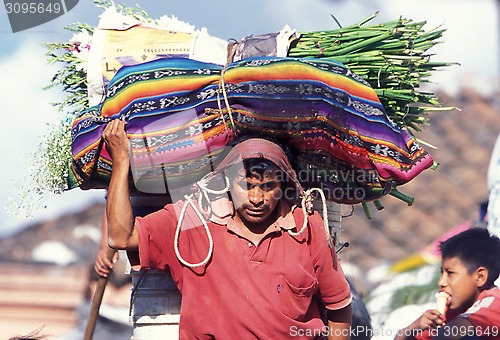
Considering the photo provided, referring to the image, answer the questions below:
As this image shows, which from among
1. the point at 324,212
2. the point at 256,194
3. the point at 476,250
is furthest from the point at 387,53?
the point at 476,250

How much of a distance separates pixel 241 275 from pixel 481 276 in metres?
1.43

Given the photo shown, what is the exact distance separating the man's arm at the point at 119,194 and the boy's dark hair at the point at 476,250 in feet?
5.91

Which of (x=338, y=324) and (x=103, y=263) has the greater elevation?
(x=103, y=263)

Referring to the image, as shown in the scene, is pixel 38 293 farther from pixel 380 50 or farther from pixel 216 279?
pixel 380 50

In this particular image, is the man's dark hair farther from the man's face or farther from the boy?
the boy

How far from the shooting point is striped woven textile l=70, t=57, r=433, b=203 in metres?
3.63

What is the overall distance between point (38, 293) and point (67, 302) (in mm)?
257

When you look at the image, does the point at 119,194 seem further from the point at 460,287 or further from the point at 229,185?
the point at 460,287

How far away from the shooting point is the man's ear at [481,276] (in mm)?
4527

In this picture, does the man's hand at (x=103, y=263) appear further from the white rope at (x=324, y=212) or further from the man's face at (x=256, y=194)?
the white rope at (x=324, y=212)

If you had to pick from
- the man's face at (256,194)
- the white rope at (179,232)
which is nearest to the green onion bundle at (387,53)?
the man's face at (256,194)

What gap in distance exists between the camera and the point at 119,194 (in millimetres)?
3648

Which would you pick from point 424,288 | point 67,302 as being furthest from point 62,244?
A: point 424,288

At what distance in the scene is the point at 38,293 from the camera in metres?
5.45
